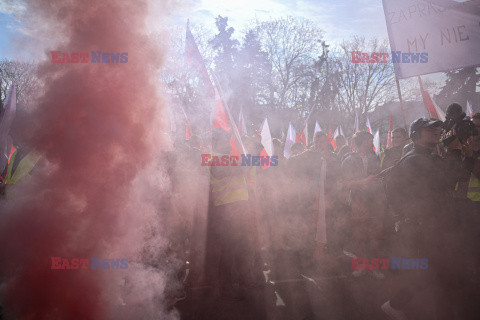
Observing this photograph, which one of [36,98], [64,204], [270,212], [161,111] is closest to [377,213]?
[270,212]

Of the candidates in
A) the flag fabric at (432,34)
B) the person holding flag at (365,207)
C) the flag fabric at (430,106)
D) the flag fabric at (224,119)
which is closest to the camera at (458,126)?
the flag fabric at (432,34)

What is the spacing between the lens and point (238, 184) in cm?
420

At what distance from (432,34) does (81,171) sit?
5358mm

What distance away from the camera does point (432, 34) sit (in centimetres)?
470

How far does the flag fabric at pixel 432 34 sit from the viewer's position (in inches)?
176

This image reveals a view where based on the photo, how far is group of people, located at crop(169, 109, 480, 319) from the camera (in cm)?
292

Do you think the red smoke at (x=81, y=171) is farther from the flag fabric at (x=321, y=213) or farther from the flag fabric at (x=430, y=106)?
the flag fabric at (x=430, y=106)

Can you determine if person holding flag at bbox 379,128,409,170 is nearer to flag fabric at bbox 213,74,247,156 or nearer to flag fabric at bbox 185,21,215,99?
flag fabric at bbox 213,74,247,156

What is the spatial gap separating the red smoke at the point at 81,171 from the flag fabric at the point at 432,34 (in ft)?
13.4

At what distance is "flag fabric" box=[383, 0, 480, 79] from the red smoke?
4.10m

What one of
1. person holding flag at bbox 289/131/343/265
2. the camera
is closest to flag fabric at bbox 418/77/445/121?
the camera

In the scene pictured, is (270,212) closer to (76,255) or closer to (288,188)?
(288,188)

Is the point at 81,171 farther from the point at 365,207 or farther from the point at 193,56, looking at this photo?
the point at 365,207

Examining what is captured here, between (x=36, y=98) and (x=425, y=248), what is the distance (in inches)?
154
